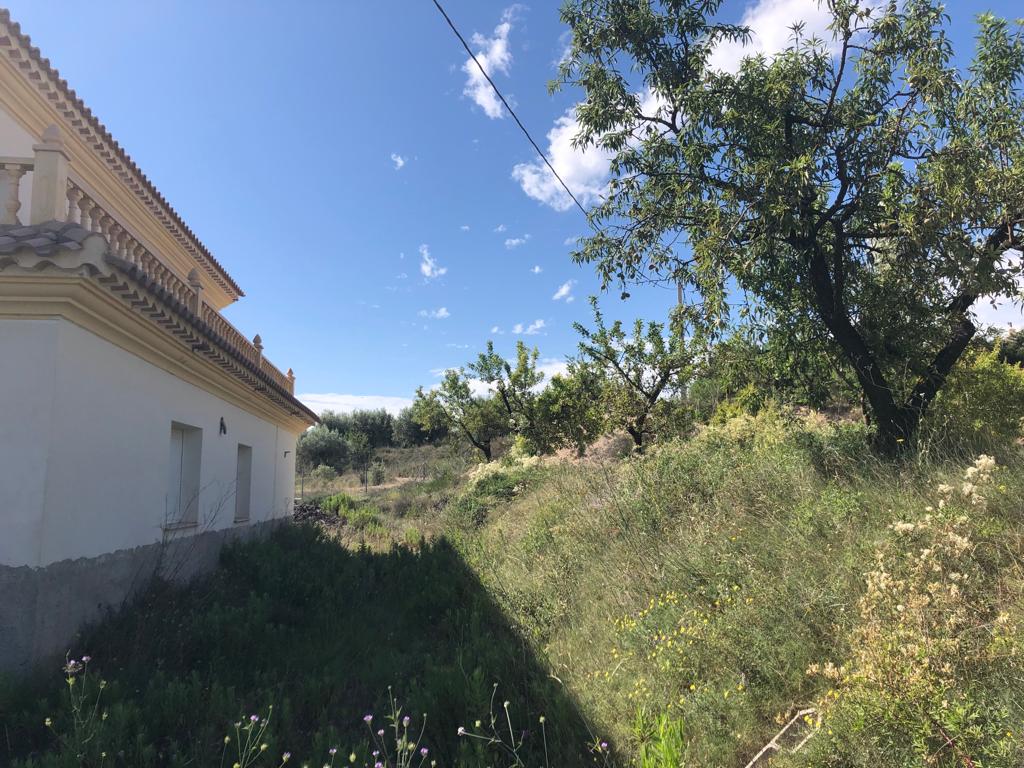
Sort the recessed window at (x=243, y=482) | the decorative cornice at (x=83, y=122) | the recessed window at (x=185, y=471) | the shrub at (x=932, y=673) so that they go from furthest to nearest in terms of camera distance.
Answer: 1. the recessed window at (x=243, y=482)
2. the recessed window at (x=185, y=471)
3. the decorative cornice at (x=83, y=122)
4. the shrub at (x=932, y=673)

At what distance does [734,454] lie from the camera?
800 centimetres

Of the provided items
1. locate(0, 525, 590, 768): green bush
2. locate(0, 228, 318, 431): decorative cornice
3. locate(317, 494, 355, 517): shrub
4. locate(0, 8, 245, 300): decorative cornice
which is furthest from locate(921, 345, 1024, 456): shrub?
locate(317, 494, 355, 517): shrub

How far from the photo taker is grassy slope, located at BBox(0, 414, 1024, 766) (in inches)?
132

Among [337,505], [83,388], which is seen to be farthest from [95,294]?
[337,505]

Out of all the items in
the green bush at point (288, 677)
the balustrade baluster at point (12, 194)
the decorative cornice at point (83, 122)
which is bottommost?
the green bush at point (288, 677)

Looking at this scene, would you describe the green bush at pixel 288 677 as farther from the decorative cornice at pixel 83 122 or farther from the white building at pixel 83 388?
the decorative cornice at pixel 83 122

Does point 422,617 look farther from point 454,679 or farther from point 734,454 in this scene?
point 734,454

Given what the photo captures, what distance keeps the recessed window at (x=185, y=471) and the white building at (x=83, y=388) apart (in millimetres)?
23

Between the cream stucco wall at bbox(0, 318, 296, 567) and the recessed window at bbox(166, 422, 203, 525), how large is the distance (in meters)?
0.46

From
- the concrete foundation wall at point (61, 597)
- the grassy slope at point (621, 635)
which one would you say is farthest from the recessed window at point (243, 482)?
the concrete foundation wall at point (61, 597)

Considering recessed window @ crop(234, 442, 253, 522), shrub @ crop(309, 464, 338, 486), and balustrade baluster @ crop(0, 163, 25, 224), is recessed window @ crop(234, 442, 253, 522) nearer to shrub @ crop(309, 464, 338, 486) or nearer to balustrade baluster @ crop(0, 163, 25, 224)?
balustrade baluster @ crop(0, 163, 25, 224)

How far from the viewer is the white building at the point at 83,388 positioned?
14.2ft

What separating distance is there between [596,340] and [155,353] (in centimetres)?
1257

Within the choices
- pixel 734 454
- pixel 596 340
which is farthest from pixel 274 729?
pixel 596 340
